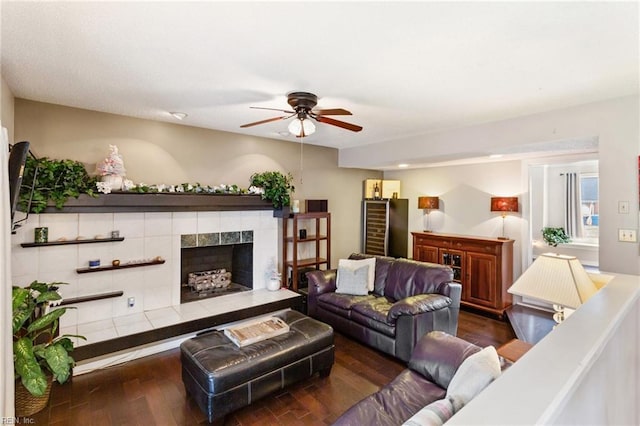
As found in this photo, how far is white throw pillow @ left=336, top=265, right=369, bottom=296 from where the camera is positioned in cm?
398

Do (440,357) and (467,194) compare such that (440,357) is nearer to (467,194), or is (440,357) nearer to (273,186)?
(273,186)

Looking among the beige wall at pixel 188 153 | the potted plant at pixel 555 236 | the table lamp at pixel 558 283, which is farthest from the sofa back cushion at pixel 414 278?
the potted plant at pixel 555 236

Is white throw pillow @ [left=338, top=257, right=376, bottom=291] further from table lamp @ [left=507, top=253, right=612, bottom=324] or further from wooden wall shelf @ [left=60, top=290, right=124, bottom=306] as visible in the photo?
wooden wall shelf @ [left=60, top=290, right=124, bottom=306]

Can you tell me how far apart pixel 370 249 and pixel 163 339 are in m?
3.84

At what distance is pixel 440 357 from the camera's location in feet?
6.89

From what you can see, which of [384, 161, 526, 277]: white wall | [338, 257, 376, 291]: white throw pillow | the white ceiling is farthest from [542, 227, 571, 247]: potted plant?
[338, 257, 376, 291]: white throw pillow

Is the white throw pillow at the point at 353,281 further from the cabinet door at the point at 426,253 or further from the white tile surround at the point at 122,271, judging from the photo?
the cabinet door at the point at 426,253

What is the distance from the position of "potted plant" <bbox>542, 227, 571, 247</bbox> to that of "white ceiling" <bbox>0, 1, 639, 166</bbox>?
2559 mm

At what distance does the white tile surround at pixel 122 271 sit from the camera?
9.96 feet

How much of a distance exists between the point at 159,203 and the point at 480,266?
4.41 metres

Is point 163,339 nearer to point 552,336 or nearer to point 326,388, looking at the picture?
point 326,388

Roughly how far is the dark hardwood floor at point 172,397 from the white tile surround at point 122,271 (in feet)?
1.28

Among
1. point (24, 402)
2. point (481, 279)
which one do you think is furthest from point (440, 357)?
point (481, 279)

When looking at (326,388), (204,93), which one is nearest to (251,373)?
(326,388)
